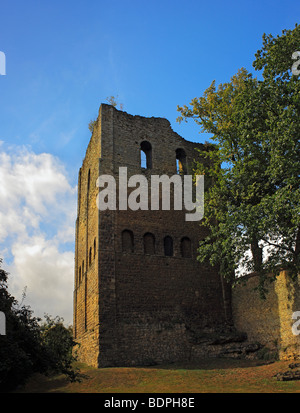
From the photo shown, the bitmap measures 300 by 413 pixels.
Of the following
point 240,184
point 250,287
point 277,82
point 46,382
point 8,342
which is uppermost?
point 277,82

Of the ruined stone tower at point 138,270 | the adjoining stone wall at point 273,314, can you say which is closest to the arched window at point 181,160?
the ruined stone tower at point 138,270

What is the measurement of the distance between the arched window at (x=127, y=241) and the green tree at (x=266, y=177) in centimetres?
425

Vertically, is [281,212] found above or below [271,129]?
below

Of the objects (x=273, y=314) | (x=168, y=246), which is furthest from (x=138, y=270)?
(x=273, y=314)

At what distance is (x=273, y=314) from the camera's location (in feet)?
58.0

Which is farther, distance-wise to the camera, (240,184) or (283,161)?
(240,184)

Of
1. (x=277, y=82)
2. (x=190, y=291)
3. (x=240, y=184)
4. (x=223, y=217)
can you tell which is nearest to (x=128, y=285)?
(x=190, y=291)

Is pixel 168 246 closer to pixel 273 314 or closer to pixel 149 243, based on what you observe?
pixel 149 243

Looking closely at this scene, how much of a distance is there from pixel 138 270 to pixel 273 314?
657cm

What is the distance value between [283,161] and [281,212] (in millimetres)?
1937

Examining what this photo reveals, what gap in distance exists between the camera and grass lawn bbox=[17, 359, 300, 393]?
1227 cm

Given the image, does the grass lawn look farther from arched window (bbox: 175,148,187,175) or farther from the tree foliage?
arched window (bbox: 175,148,187,175)

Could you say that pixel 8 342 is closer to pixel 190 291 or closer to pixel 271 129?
pixel 190 291
